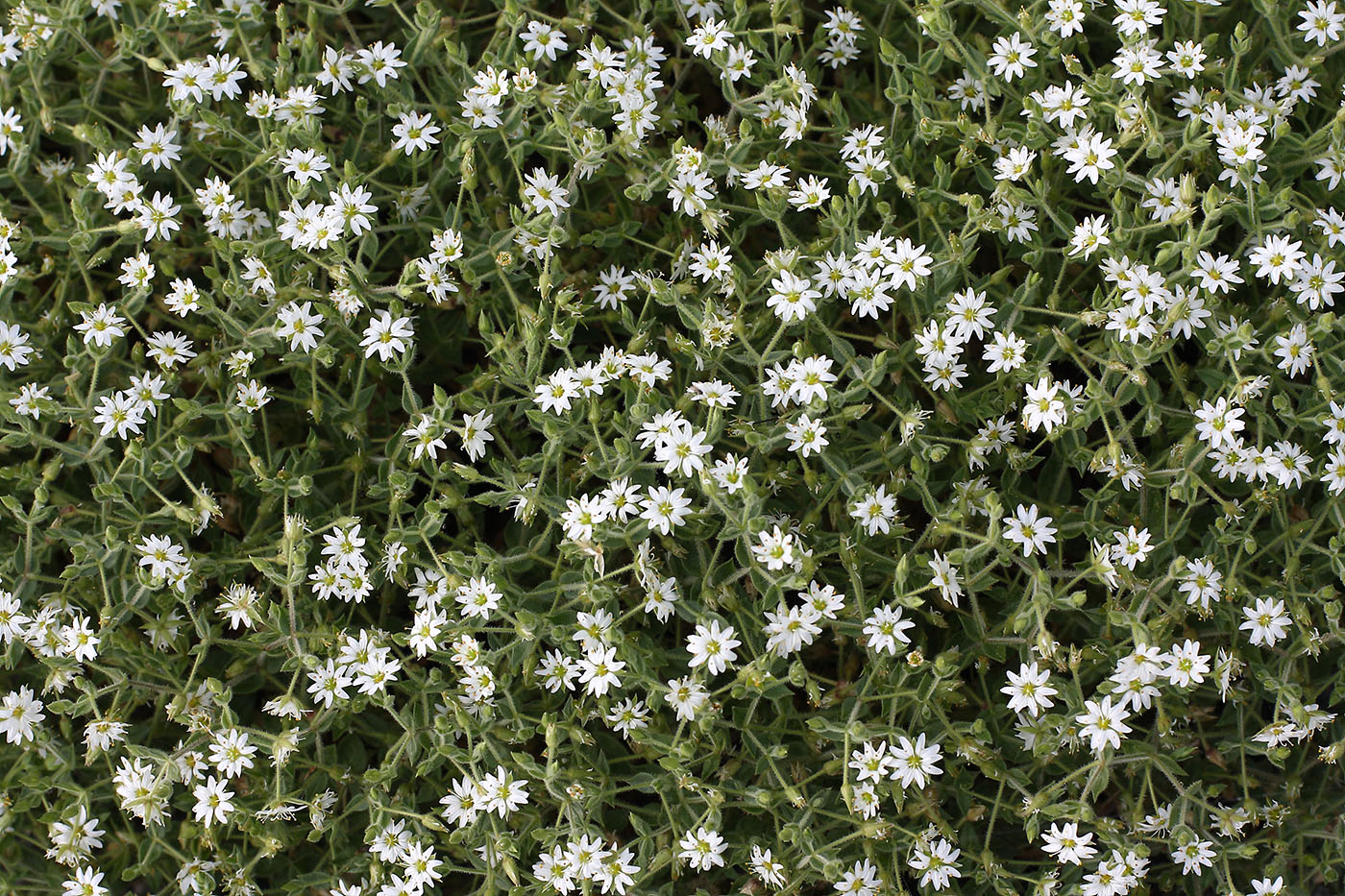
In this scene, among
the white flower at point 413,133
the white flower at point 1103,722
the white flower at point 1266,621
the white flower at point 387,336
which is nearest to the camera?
the white flower at point 1103,722

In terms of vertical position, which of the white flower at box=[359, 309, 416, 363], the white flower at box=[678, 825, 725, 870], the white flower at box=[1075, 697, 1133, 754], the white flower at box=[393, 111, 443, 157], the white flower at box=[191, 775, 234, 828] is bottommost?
the white flower at box=[191, 775, 234, 828]

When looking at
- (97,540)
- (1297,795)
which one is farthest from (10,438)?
(1297,795)

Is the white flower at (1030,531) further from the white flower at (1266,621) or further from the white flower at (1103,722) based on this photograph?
the white flower at (1266,621)

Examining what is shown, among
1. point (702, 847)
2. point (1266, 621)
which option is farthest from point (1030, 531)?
point (702, 847)

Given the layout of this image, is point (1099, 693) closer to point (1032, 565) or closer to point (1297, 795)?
point (1032, 565)

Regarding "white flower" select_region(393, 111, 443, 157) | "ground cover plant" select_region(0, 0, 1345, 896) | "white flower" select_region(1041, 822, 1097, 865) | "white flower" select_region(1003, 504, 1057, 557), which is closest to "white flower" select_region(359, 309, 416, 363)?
"ground cover plant" select_region(0, 0, 1345, 896)

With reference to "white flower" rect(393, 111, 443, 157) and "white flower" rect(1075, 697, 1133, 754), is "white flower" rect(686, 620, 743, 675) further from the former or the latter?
"white flower" rect(393, 111, 443, 157)

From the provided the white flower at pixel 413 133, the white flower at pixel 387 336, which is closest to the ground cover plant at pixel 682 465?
the white flower at pixel 413 133

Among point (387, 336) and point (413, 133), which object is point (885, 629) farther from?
point (413, 133)
